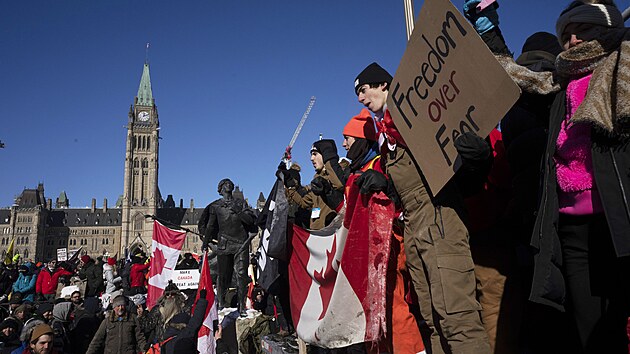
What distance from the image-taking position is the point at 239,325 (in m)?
8.00

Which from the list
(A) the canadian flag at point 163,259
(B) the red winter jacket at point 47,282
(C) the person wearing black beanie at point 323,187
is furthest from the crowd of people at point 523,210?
(B) the red winter jacket at point 47,282

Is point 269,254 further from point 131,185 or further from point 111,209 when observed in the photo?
point 111,209

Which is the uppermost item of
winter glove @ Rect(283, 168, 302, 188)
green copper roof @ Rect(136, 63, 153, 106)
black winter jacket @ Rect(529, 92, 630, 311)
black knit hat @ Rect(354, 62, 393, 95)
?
green copper roof @ Rect(136, 63, 153, 106)

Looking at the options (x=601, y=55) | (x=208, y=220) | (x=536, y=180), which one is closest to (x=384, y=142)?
(x=536, y=180)

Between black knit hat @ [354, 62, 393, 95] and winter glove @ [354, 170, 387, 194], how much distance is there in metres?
0.87

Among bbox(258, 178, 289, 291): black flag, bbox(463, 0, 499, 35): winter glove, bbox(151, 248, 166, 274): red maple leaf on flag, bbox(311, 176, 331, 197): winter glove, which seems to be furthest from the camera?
bbox(151, 248, 166, 274): red maple leaf on flag

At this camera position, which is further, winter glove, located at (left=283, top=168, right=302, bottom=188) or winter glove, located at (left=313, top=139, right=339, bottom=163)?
winter glove, located at (left=283, top=168, right=302, bottom=188)

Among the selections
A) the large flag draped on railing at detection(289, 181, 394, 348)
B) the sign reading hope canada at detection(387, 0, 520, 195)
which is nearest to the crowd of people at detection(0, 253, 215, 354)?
the large flag draped on railing at detection(289, 181, 394, 348)

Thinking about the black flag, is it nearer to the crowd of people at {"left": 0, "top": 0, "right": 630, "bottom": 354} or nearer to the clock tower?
the crowd of people at {"left": 0, "top": 0, "right": 630, "bottom": 354}

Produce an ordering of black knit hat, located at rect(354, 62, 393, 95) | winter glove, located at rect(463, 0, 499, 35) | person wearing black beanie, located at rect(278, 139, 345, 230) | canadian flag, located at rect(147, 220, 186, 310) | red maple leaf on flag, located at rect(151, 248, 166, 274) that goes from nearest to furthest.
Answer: winter glove, located at rect(463, 0, 499, 35) → black knit hat, located at rect(354, 62, 393, 95) → person wearing black beanie, located at rect(278, 139, 345, 230) → canadian flag, located at rect(147, 220, 186, 310) → red maple leaf on flag, located at rect(151, 248, 166, 274)

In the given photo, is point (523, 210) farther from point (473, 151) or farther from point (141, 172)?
point (141, 172)

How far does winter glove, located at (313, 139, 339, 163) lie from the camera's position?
5508mm

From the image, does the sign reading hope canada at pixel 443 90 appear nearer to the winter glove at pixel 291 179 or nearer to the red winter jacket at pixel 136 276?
the winter glove at pixel 291 179

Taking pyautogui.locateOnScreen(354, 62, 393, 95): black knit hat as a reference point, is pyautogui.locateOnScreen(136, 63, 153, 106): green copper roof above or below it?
above
